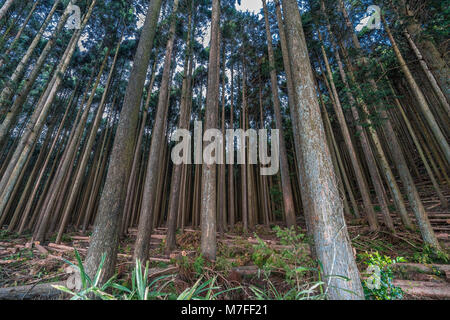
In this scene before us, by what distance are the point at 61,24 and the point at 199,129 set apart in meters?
7.70

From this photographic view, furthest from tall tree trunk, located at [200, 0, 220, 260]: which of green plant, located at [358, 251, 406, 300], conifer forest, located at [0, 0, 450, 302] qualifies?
green plant, located at [358, 251, 406, 300]

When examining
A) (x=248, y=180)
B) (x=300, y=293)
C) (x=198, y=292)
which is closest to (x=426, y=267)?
(x=300, y=293)

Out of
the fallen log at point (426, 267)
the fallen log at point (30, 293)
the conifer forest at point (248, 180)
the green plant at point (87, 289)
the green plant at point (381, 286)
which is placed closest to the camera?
the green plant at point (87, 289)

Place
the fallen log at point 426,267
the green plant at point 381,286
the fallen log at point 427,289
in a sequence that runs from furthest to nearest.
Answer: the fallen log at point 426,267, the fallen log at point 427,289, the green plant at point 381,286

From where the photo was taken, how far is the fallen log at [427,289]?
229cm

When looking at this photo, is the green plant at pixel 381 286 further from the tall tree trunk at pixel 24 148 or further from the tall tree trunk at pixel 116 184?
the tall tree trunk at pixel 24 148

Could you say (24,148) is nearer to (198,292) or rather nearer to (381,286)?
(198,292)

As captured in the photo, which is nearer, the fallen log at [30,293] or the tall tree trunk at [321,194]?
the tall tree trunk at [321,194]

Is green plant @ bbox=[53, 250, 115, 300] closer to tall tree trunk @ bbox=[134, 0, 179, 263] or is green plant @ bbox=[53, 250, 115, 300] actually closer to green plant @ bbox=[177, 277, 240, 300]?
green plant @ bbox=[177, 277, 240, 300]

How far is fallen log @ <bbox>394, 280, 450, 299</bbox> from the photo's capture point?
229 cm

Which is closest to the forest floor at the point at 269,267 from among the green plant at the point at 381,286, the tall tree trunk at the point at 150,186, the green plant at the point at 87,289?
the green plant at the point at 87,289
